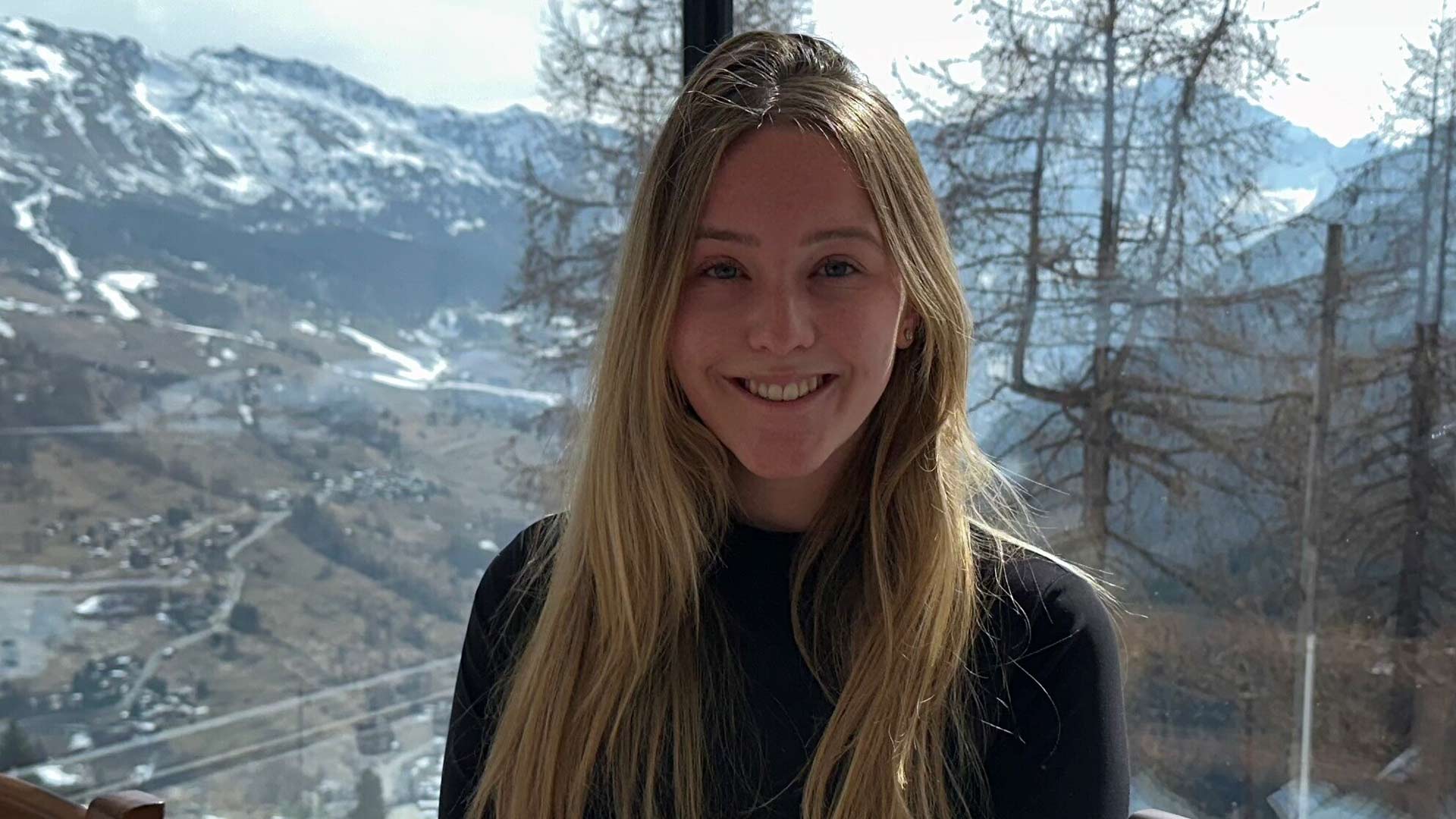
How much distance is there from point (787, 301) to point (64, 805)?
3.28ft

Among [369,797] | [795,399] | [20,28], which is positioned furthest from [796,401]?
[20,28]

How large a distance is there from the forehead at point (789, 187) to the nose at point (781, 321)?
2.6 inches

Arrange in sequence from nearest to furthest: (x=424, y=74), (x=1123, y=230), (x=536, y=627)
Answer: (x=536, y=627) < (x=1123, y=230) < (x=424, y=74)

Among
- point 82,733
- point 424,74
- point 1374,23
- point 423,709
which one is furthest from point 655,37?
point 82,733

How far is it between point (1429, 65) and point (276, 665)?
258 cm

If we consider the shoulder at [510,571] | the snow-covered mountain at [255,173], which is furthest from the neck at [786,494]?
the snow-covered mountain at [255,173]

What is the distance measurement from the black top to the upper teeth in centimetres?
18

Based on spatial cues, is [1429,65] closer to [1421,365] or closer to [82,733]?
[1421,365]

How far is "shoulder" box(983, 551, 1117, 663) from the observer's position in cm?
114

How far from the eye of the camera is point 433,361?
294 cm

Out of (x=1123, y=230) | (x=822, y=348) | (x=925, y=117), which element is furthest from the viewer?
(x=925, y=117)

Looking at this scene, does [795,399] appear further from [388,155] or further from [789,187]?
[388,155]

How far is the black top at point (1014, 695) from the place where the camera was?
3.62ft

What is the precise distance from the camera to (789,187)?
1136 millimetres
